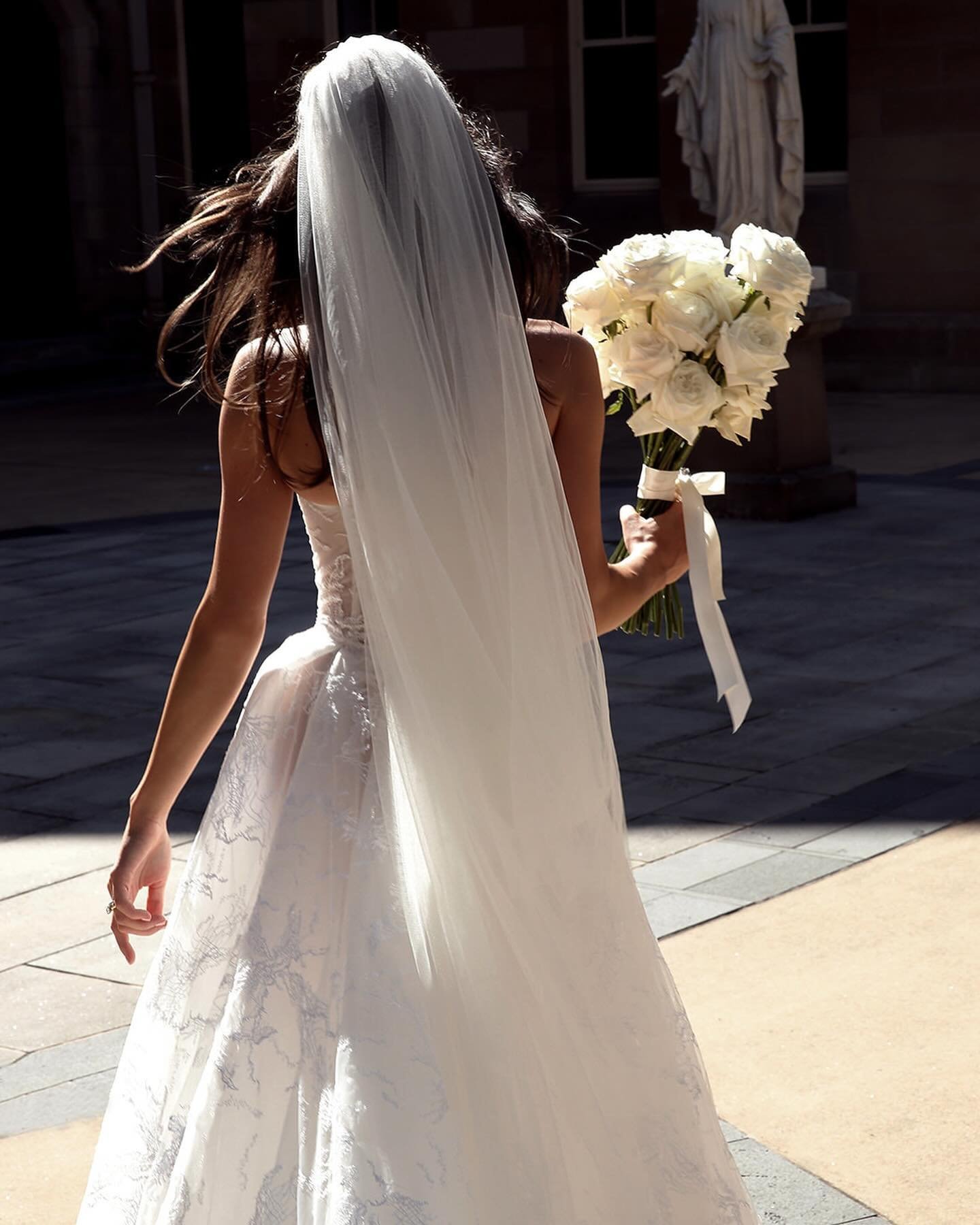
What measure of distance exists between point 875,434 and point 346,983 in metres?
12.5

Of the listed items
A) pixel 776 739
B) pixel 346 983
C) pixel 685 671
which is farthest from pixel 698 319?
pixel 685 671

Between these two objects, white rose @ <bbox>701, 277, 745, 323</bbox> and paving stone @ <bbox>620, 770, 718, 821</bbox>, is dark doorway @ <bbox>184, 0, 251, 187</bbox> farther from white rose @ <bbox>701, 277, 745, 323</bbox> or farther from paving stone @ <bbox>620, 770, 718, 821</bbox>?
white rose @ <bbox>701, 277, 745, 323</bbox>

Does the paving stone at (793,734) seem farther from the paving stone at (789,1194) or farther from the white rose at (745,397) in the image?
the white rose at (745,397)

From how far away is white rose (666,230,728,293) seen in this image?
8.40 ft

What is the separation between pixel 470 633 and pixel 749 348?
633mm

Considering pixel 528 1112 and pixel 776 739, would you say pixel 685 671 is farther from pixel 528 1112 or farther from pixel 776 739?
pixel 528 1112

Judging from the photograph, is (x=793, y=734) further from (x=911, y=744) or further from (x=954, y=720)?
(x=954, y=720)

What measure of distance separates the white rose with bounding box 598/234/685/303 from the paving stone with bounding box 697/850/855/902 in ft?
7.84

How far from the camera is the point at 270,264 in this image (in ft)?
7.39

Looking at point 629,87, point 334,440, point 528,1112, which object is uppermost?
point 629,87

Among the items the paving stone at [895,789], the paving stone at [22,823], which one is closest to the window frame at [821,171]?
the paving stone at [895,789]

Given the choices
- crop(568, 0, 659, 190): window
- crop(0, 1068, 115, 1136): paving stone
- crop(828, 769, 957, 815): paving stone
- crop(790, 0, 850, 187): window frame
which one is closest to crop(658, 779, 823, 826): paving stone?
crop(828, 769, 957, 815): paving stone

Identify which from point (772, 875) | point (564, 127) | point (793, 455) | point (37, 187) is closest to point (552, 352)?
point (772, 875)

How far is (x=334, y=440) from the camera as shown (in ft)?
7.17
